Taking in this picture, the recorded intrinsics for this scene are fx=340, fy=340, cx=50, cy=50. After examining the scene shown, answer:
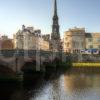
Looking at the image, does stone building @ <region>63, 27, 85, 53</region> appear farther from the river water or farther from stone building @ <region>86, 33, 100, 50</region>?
the river water

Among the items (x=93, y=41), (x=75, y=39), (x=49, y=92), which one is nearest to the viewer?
(x=49, y=92)

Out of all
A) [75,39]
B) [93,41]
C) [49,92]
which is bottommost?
[49,92]

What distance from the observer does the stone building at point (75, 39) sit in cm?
17188

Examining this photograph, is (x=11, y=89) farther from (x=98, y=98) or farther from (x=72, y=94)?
(x=98, y=98)

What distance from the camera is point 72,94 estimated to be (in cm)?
4572

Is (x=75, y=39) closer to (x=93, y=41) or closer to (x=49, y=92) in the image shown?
(x=93, y=41)

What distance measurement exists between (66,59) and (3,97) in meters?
78.4

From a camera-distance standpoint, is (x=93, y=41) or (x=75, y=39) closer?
(x=93, y=41)

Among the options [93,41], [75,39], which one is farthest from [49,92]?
[75,39]

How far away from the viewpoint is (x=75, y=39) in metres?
174

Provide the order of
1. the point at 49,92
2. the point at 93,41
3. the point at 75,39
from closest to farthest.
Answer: the point at 49,92
the point at 93,41
the point at 75,39

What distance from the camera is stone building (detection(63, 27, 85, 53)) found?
17188 centimetres

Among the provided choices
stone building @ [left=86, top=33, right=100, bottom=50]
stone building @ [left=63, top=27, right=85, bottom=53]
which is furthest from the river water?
stone building @ [left=63, top=27, right=85, bottom=53]

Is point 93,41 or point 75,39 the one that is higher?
point 75,39
